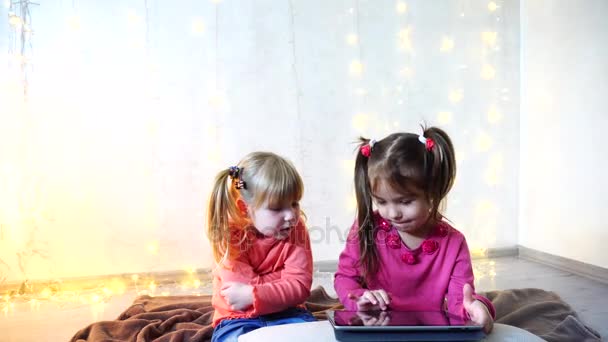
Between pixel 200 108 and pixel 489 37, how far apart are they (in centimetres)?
154

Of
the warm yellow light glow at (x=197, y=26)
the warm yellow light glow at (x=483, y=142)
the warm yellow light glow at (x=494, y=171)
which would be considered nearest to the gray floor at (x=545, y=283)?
the warm yellow light glow at (x=494, y=171)

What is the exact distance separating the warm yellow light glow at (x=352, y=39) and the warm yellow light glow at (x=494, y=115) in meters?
0.81

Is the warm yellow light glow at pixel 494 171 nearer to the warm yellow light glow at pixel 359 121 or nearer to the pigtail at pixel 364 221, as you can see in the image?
the warm yellow light glow at pixel 359 121

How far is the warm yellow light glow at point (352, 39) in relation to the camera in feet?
9.09

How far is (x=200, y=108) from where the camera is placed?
2.62 meters

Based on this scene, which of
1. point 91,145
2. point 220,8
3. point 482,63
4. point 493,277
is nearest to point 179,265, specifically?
point 91,145

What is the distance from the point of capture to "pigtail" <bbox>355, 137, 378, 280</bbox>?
1.40m

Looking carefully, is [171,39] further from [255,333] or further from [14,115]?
[255,333]

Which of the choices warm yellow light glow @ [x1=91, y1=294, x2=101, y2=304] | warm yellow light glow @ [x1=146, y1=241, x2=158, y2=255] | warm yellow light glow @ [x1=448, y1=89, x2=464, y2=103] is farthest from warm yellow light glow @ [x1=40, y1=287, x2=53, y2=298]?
warm yellow light glow @ [x1=448, y1=89, x2=464, y2=103]

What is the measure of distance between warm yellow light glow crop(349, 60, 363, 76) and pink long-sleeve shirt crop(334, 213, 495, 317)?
1.45m

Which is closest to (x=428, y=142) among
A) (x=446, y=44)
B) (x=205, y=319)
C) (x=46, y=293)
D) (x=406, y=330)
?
(x=406, y=330)

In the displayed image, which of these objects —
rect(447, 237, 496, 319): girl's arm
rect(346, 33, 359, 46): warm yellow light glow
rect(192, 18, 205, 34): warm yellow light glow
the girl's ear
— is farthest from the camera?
rect(346, 33, 359, 46): warm yellow light glow

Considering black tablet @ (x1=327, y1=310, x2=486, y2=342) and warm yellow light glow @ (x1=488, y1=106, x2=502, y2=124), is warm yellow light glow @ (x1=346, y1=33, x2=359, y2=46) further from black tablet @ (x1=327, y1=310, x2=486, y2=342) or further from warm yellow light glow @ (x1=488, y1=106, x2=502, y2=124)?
black tablet @ (x1=327, y1=310, x2=486, y2=342)

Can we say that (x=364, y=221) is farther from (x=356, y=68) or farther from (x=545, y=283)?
(x=356, y=68)
